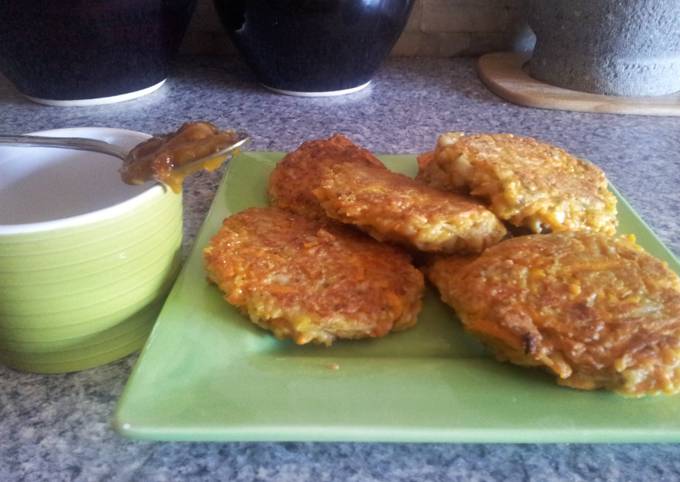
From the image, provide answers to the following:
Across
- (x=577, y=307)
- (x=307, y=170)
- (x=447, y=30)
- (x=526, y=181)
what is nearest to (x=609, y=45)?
(x=447, y=30)

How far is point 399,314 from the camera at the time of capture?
30.9 inches

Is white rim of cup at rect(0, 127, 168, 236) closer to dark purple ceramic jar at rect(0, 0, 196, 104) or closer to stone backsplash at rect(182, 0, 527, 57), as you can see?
dark purple ceramic jar at rect(0, 0, 196, 104)

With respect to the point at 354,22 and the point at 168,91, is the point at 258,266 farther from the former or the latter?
the point at 168,91

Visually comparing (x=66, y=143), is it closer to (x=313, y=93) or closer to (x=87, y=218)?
(x=87, y=218)

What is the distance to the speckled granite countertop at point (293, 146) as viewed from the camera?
614 mm

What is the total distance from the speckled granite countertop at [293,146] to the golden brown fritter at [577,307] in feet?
0.28

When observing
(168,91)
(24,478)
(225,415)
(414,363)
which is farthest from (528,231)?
(168,91)

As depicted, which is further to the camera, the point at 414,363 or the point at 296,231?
the point at 296,231

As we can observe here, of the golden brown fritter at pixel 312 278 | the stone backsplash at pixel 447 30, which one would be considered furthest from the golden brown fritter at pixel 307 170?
the stone backsplash at pixel 447 30

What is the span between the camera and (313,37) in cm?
144

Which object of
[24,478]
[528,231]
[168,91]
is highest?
[528,231]

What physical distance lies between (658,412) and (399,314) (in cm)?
30

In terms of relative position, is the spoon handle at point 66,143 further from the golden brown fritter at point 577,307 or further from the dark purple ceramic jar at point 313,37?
the dark purple ceramic jar at point 313,37

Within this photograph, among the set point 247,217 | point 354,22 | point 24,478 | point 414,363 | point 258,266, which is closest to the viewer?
point 24,478
